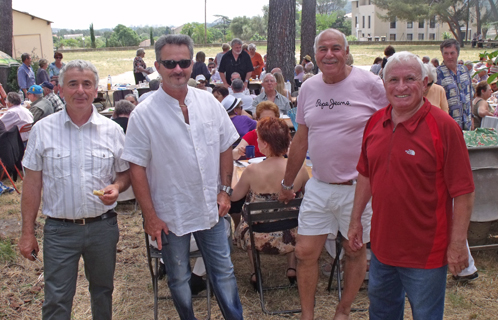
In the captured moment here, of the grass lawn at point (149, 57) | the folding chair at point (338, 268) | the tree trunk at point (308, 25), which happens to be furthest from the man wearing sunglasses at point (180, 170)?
the grass lawn at point (149, 57)

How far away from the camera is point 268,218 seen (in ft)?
10.9

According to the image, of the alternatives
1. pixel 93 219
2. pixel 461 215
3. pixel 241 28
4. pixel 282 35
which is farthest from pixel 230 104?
pixel 241 28

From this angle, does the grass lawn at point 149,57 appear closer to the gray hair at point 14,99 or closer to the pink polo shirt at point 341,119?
the gray hair at point 14,99

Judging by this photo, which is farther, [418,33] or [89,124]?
[418,33]

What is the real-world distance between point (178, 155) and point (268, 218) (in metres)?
1.07

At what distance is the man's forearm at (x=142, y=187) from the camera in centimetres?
249

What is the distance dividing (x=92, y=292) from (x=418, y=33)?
250 feet

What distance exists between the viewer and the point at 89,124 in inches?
99.0

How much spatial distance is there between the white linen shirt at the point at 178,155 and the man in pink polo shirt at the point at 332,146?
2.19ft

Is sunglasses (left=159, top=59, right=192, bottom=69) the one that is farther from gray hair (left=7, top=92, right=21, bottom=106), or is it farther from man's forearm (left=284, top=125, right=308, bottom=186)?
gray hair (left=7, top=92, right=21, bottom=106)

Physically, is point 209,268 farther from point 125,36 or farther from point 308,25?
point 125,36

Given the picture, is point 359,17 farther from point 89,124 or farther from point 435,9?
point 89,124

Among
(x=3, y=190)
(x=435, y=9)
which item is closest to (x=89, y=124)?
(x=3, y=190)

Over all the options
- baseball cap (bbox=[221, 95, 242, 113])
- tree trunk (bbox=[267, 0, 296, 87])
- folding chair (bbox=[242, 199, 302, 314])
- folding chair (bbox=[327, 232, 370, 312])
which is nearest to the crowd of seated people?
folding chair (bbox=[242, 199, 302, 314])
